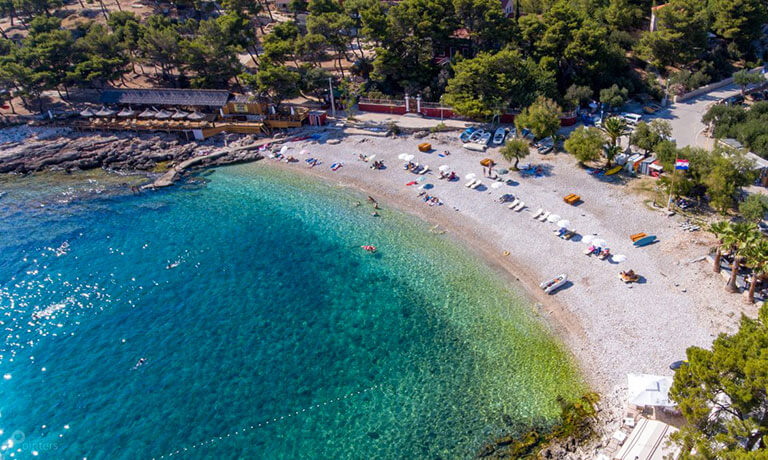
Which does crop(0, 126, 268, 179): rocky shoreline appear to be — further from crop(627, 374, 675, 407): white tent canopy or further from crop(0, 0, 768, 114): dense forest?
crop(627, 374, 675, 407): white tent canopy

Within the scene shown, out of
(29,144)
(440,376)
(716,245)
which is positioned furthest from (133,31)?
(716,245)

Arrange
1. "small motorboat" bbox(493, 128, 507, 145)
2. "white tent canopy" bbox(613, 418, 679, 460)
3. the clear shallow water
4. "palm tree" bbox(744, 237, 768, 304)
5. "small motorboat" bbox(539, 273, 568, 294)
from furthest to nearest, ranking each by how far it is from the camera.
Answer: "small motorboat" bbox(493, 128, 507, 145), "small motorboat" bbox(539, 273, 568, 294), "palm tree" bbox(744, 237, 768, 304), the clear shallow water, "white tent canopy" bbox(613, 418, 679, 460)

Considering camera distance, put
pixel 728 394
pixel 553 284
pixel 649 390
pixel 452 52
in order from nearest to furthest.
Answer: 1. pixel 728 394
2. pixel 649 390
3. pixel 553 284
4. pixel 452 52

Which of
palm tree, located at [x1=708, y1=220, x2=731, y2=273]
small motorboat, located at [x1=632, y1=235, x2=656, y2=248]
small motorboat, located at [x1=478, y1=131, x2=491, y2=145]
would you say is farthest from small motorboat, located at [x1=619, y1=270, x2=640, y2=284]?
small motorboat, located at [x1=478, y1=131, x2=491, y2=145]

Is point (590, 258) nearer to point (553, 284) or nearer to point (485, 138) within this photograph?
point (553, 284)

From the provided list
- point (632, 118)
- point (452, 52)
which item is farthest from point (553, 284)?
point (452, 52)

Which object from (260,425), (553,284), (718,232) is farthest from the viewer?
(553,284)

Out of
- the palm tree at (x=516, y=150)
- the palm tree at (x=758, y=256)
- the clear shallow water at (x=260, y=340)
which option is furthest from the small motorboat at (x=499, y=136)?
the palm tree at (x=758, y=256)
